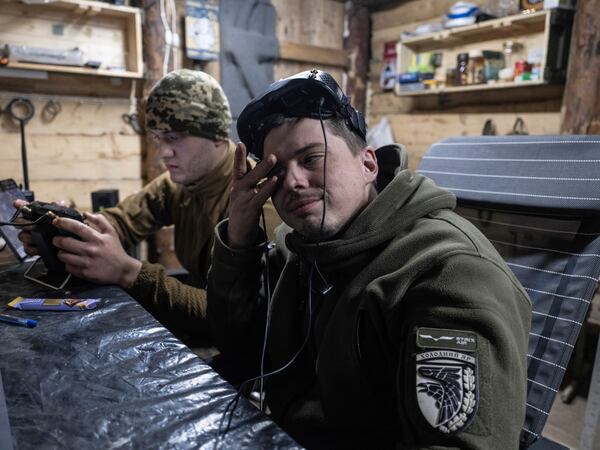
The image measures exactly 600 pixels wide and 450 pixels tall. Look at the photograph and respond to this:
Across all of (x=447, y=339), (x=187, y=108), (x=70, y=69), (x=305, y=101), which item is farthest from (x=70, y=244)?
(x=70, y=69)

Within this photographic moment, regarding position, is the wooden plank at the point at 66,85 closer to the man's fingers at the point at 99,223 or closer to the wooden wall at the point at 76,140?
the wooden wall at the point at 76,140

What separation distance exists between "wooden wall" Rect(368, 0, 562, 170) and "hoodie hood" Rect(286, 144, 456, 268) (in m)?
2.13

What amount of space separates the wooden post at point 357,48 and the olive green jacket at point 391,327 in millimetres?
2844

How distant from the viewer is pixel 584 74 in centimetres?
229

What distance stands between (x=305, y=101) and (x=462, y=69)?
2.22m

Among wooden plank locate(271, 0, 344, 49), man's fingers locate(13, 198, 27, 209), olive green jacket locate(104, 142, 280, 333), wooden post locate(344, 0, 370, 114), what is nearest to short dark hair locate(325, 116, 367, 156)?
olive green jacket locate(104, 142, 280, 333)

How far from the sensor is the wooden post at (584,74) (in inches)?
87.7

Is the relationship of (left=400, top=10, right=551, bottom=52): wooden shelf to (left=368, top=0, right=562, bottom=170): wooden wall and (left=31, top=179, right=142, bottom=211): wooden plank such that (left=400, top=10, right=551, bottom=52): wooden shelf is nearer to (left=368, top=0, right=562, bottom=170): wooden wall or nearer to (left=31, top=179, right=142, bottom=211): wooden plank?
(left=368, top=0, right=562, bottom=170): wooden wall

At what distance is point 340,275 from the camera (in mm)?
937

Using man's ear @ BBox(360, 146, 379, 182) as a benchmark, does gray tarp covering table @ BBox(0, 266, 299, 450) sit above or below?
below

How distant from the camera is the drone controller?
1.21 meters

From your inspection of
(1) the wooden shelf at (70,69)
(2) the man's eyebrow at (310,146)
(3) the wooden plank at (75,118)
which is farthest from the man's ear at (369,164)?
(3) the wooden plank at (75,118)

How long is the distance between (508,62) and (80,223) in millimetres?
2566

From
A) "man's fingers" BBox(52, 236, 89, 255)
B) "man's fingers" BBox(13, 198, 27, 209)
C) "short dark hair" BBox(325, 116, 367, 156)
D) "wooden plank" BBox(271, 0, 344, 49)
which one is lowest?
"man's fingers" BBox(52, 236, 89, 255)
